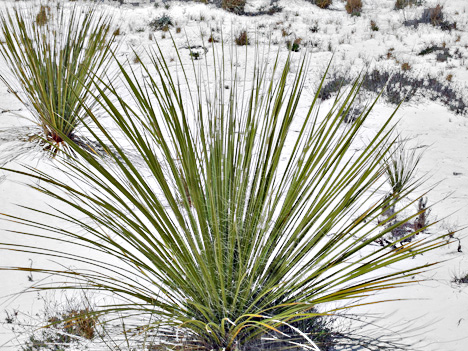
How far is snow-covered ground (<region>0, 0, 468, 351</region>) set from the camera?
8.13 ft

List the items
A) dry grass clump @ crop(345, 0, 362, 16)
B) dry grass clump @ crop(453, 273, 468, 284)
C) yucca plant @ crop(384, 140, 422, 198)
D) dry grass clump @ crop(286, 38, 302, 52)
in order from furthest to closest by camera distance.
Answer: dry grass clump @ crop(345, 0, 362, 16)
dry grass clump @ crop(286, 38, 302, 52)
yucca plant @ crop(384, 140, 422, 198)
dry grass clump @ crop(453, 273, 468, 284)

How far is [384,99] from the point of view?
582 centimetres

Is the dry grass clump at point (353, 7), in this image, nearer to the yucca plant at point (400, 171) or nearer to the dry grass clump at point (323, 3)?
the dry grass clump at point (323, 3)

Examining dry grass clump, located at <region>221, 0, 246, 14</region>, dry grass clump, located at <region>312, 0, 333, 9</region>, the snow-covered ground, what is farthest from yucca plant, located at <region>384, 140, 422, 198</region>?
dry grass clump, located at <region>312, 0, 333, 9</region>

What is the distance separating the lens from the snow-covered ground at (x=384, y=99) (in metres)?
2.48

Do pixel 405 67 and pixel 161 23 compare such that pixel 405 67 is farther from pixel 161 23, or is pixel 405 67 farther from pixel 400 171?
pixel 161 23

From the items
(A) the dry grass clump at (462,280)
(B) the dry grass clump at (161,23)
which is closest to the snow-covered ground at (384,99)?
(A) the dry grass clump at (462,280)

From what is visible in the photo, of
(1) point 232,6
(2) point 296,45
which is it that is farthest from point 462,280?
(1) point 232,6

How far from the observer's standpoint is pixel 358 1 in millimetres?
11352

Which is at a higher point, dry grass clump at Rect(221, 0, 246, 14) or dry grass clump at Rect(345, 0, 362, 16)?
dry grass clump at Rect(345, 0, 362, 16)

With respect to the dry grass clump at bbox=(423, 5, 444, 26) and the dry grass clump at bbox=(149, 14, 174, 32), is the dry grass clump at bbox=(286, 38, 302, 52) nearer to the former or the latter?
the dry grass clump at bbox=(149, 14, 174, 32)

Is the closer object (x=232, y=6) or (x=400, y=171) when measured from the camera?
(x=400, y=171)

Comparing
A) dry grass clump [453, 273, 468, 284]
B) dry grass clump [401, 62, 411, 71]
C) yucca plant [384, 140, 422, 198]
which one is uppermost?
dry grass clump [401, 62, 411, 71]

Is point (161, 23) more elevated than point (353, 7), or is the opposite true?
point (353, 7)
